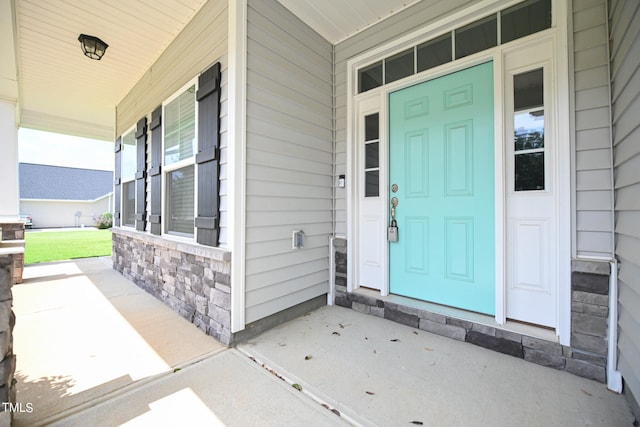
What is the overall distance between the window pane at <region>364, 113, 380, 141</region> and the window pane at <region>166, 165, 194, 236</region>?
1.95m

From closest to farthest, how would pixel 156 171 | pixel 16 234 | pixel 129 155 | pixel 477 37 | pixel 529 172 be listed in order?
pixel 529 172 < pixel 477 37 < pixel 156 171 < pixel 16 234 < pixel 129 155

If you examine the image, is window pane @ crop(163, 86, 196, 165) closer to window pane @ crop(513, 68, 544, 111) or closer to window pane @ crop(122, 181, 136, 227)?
window pane @ crop(122, 181, 136, 227)

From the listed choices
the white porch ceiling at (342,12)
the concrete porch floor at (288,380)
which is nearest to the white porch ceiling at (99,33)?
the white porch ceiling at (342,12)

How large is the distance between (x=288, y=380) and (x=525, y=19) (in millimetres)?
3178

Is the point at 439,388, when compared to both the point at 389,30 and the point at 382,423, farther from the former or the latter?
the point at 389,30

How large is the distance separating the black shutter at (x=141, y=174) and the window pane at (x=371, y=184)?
124 inches

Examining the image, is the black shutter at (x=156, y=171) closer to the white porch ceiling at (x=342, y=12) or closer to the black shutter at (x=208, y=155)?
the black shutter at (x=208, y=155)

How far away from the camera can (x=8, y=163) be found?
4551 millimetres

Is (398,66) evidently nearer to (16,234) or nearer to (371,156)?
(371,156)

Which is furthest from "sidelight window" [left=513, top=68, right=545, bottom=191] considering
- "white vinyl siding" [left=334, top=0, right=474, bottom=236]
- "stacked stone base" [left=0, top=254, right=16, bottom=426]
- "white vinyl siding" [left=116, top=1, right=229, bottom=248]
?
"stacked stone base" [left=0, top=254, right=16, bottom=426]

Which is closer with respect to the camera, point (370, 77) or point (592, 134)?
point (592, 134)

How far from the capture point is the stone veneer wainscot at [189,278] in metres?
2.32

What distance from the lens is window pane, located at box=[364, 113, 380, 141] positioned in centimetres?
296

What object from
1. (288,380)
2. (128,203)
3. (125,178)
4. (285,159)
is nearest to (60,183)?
(125,178)
